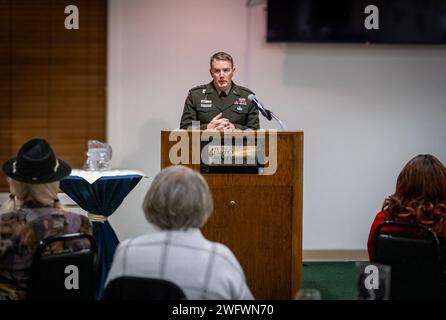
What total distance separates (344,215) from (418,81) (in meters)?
1.38

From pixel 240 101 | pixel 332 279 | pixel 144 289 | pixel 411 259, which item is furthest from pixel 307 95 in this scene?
pixel 144 289

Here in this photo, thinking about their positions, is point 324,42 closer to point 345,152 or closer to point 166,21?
point 345,152

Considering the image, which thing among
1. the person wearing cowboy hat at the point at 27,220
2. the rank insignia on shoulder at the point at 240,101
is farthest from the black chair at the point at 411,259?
the rank insignia on shoulder at the point at 240,101

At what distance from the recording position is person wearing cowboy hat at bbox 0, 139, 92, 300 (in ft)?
8.04

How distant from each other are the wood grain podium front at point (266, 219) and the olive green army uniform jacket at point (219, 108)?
2.84 ft

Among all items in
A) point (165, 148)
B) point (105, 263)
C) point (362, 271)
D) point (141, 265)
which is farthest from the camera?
point (105, 263)

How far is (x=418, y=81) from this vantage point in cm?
570

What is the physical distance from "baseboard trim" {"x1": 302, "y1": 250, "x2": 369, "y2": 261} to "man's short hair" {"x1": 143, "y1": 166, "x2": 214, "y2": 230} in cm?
371

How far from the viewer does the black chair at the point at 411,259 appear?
2.60 meters

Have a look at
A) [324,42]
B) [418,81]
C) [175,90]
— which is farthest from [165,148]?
[418,81]

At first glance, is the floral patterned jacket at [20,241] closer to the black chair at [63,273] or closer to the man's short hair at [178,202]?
the black chair at [63,273]

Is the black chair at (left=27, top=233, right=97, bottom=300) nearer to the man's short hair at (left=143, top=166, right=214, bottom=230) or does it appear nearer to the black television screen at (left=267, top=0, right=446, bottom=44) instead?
the man's short hair at (left=143, top=166, right=214, bottom=230)

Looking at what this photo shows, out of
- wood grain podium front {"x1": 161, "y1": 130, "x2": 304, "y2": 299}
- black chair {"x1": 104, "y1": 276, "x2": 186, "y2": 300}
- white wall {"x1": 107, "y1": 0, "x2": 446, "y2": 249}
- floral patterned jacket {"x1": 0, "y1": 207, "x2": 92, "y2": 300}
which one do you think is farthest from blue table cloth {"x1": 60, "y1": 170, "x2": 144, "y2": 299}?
black chair {"x1": 104, "y1": 276, "x2": 186, "y2": 300}

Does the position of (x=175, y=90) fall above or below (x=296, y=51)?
below
